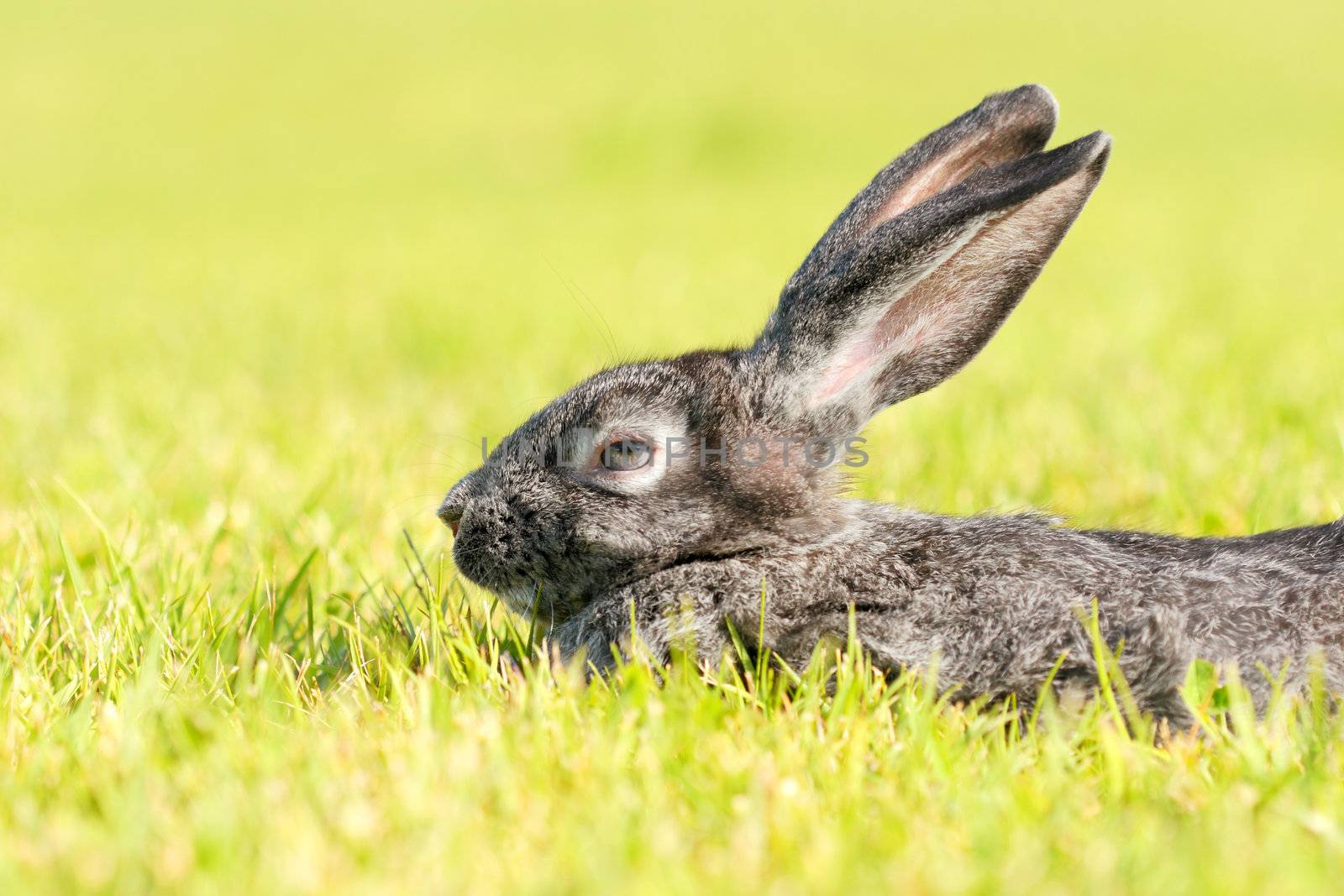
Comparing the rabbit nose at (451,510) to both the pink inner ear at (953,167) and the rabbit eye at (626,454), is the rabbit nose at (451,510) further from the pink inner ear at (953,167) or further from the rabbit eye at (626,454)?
the pink inner ear at (953,167)

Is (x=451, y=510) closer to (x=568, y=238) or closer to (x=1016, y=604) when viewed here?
(x=1016, y=604)

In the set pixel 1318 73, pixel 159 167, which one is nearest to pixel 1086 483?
pixel 159 167

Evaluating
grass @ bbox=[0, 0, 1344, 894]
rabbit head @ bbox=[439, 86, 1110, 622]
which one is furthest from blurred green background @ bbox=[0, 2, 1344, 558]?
rabbit head @ bbox=[439, 86, 1110, 622]

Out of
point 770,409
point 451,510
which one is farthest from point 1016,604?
point 451,510

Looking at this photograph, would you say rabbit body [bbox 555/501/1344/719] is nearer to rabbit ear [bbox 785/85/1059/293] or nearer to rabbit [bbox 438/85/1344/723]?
rabbit [bbox 438/85/1344/723]

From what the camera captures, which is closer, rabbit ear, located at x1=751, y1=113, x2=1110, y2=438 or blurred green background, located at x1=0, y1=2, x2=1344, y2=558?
rabbit ear, located at x1=751, y1=113, x2=1110, y2=438

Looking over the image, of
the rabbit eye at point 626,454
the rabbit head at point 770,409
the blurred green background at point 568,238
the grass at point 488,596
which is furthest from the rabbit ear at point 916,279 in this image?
the blurred green background at point 568,238

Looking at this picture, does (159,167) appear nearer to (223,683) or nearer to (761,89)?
(761,89)
